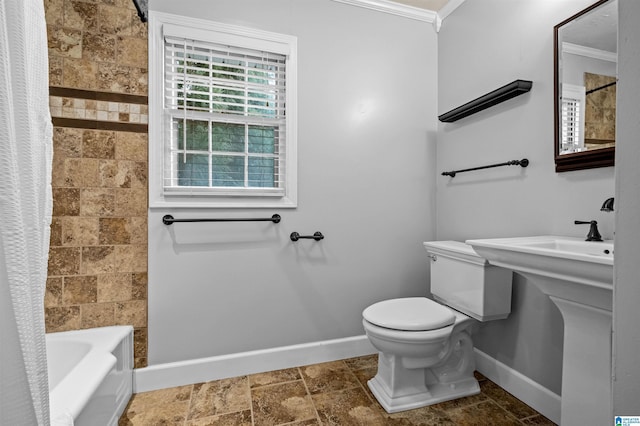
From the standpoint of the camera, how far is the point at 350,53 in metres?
2.09

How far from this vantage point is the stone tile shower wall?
1590 mm

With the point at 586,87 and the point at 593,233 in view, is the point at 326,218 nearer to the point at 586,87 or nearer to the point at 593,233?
the point at 593,233

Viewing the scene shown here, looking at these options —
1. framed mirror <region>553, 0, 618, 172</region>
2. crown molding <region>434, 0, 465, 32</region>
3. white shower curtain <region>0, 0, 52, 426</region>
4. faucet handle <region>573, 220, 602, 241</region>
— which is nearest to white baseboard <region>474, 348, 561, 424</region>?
faucet handle <region>573, 220, 602, 241</region>

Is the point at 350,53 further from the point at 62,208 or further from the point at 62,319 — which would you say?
the point at 62,319

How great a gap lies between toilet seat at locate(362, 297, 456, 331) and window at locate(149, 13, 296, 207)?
866 millimetres

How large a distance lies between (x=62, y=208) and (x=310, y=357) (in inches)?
Result: 67.2

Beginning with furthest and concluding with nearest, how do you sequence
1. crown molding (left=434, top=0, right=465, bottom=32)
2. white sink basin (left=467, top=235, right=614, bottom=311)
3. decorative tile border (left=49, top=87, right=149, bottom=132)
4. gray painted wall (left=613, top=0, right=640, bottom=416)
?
crown molding (left=434, top=0, right=465, bottom=32), decorative tile border (left=49, top=87, right=149, bottom=132), white sink basin (left=467, top=235, right=614, bottom=311), gray painted wall (left=613, top=0, right=640, bottom=416)

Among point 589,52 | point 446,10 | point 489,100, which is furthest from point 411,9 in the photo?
point 589,52

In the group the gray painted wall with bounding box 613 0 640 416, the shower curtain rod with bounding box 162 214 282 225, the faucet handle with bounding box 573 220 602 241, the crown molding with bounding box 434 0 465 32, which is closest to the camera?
the gray painted wall with bounding box 613 0 640 416

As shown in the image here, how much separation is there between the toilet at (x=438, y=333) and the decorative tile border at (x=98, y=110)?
5.57 feet

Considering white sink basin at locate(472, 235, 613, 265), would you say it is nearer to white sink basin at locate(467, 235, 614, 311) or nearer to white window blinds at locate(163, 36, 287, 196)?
white sink basin at locate(467, 235, 614, 311)

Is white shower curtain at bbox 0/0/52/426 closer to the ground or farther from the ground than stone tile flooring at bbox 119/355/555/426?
farther from the ground

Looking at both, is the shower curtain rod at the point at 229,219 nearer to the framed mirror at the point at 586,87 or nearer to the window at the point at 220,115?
the window at the point at 220,115

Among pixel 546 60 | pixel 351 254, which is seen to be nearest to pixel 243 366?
pixel 351 254
